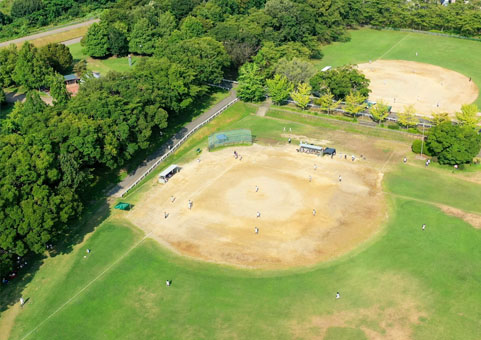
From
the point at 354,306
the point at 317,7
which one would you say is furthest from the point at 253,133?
the point at 317,7

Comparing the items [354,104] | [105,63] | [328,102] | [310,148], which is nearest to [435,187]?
[310,148]

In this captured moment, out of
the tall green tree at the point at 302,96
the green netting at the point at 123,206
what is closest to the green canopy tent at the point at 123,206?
the green netting at the point at 123,206

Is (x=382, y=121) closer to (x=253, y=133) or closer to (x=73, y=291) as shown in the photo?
(x=253, y=133)

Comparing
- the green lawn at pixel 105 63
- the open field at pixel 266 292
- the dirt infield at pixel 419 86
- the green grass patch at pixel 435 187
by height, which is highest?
the green lawn at pixel 105 63

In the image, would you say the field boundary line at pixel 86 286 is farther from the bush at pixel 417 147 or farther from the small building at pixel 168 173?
the bush at pixel 417 147

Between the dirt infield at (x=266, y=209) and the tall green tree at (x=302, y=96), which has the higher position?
the tall green tree at (x=302, y=96)

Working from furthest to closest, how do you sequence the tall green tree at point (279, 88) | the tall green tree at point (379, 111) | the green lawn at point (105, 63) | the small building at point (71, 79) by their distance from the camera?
1. the green lawn at point (105, 63)
2. the small building at point (71, 79)
3. the tall green tree at point (279, 88)
4. the tall green tree at point (379, 111)
